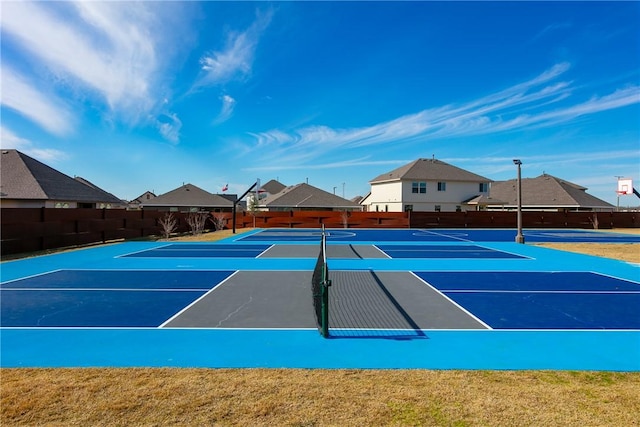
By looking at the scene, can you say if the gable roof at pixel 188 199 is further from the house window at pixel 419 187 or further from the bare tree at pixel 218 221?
the house window at pixel 419 187

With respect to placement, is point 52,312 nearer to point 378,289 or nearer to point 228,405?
point 228,405

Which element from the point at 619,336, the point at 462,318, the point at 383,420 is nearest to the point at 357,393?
the point at 383,420

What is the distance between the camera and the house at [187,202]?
53.5m

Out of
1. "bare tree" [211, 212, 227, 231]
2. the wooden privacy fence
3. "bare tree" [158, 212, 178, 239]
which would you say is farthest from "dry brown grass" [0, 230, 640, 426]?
"bare tree" [211, 212, 227, 231]

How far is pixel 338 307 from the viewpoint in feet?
28.0

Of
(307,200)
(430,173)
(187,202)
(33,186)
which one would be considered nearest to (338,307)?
(33,186)

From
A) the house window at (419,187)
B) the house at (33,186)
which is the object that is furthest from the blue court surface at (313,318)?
the house window at (419,187)

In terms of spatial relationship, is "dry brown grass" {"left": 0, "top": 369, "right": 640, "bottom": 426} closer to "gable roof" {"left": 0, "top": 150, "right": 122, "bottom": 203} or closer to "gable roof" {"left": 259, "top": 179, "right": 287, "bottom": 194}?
"gable roof" {"left": 0, "top": 150, "right": 122, "bottom": 203}

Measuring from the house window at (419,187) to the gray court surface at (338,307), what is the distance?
39.2 meters

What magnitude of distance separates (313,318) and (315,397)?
3.38m

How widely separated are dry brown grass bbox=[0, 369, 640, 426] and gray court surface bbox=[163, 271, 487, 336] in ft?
6.83

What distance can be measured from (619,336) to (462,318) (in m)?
2.63

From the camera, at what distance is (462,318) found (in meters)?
7.73

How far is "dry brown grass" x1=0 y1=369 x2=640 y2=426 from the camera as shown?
12.9ft
